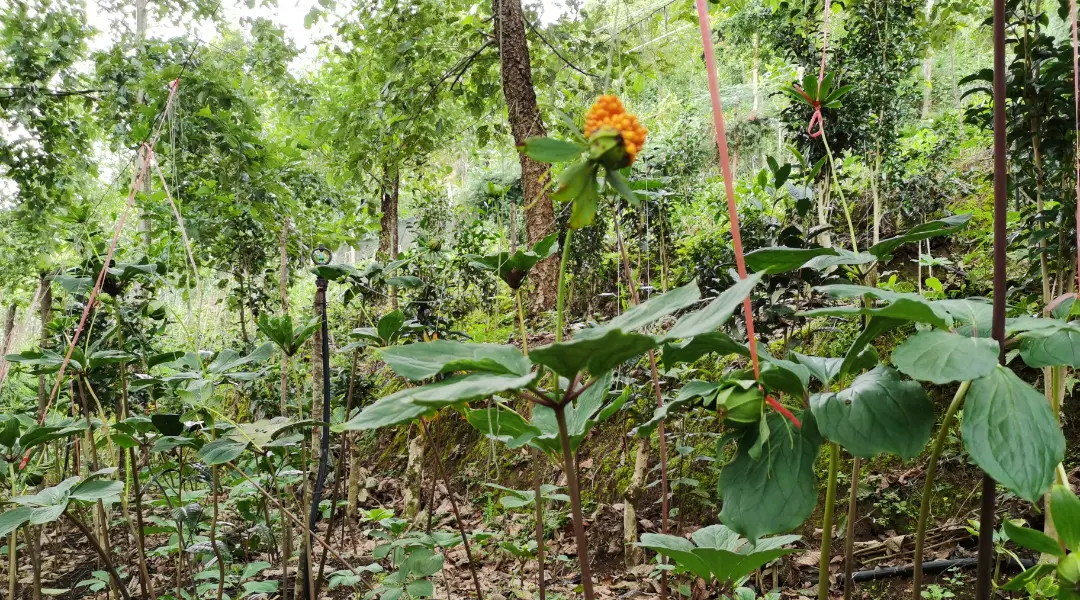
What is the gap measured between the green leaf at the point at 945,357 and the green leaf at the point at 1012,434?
3 cm

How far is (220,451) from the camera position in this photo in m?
1.19

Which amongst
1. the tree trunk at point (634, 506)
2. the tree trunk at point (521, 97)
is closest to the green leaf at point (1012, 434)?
the tree trunk at point (634, 506)

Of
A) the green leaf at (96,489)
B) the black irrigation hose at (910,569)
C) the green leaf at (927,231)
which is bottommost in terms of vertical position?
the black irrigation hose at (910,569)

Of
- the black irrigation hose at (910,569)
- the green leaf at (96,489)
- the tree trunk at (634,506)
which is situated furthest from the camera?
the tree trunk at (634,506)

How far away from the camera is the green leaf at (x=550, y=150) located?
19.8 inches

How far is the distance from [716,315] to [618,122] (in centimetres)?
18

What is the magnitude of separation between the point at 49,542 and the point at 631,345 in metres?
3.15

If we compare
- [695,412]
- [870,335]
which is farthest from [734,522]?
[695,412]

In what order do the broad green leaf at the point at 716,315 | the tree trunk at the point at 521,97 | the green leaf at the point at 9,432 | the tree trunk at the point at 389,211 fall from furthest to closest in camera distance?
the tree trunk at the point at 389,211, the tree trunk at the point at 521,97, the green leaf at the point at 9,432, the broad green leaf at the point at 716,315

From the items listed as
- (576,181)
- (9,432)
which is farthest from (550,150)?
(9,432)

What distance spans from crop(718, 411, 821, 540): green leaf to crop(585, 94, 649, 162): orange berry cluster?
11.9 inches

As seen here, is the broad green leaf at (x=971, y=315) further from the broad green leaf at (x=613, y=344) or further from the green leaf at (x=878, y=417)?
the broad green leaf at (x=613, y=344)

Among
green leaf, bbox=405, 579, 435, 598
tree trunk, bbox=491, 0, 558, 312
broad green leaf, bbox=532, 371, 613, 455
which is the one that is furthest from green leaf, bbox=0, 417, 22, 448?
tree trunk, bbox=491, 0, 558, 312

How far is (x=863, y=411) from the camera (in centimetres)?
54
